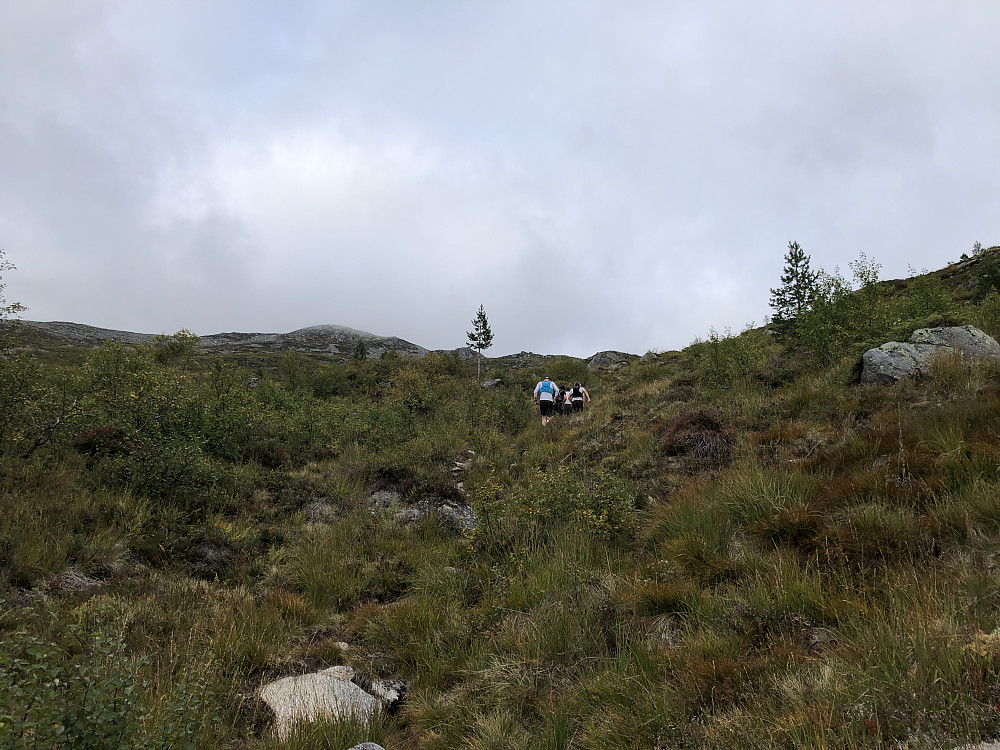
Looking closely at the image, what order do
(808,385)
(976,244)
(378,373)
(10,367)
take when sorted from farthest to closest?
(976,244) < (378,373) < (808,385) < (10,367)

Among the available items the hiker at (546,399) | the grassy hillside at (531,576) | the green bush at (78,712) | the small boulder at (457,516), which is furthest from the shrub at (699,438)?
the green bush at (78,712)

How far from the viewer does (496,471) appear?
1041 cm

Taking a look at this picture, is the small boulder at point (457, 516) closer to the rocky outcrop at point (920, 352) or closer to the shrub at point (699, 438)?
the shrub at point (699, 438)

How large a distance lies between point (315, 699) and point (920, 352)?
1103 cm

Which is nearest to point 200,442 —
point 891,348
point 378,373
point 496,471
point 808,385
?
point 496,471

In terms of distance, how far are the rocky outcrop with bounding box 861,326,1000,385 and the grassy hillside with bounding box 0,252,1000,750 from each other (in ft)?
1.89

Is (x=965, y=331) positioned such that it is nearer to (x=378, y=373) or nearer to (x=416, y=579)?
(x=416, y=579)

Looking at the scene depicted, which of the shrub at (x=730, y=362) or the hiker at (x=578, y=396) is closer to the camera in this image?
the shrub at (x=730, y=362)

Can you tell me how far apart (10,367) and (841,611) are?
11.6 meters

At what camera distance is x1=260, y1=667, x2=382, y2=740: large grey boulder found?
3127 mm

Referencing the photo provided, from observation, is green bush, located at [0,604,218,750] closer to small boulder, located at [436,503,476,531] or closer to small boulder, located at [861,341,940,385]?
small boulder, located at [436,503,476,531]

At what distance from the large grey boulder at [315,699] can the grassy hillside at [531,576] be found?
14cm

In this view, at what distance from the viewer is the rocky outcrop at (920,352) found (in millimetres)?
7770

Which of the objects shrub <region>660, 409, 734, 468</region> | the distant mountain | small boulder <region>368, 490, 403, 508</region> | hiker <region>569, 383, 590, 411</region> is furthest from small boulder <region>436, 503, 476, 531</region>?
the distant mountain
